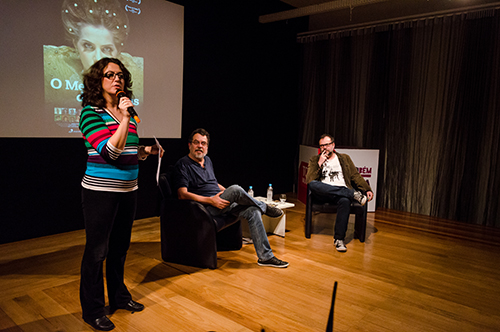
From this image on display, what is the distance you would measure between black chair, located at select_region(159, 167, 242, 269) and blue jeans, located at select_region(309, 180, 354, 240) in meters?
1.25

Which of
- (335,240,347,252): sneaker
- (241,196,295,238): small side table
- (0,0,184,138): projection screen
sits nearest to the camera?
(0,0,184,138): projection screen

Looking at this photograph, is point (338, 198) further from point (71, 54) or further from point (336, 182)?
point (71, 54)

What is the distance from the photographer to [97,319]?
2164 mm

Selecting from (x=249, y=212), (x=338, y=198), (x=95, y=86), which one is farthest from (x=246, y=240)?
(x=95, y=86)

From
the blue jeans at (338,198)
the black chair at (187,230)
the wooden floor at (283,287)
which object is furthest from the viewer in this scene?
the blue jeans at (338,198)

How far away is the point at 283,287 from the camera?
2859 millimetres

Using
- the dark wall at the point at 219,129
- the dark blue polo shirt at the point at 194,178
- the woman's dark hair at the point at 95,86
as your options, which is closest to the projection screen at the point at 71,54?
the dark wall at the point at 219,129

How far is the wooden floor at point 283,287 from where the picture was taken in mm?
2338

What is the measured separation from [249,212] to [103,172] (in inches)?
63.7

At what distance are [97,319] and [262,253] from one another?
152 cm

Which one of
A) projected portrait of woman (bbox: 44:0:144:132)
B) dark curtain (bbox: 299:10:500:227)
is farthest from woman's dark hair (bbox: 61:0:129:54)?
dark curtain (bbox: 299:10:500:227)

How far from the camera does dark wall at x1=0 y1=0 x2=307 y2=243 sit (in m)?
3.79

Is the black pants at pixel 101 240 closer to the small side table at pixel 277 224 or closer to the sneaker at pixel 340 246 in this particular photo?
the small side table at pixel 277 224

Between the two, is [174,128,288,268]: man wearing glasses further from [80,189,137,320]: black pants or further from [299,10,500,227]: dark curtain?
[299,10,500,227]: dark curtain
